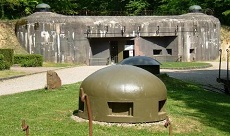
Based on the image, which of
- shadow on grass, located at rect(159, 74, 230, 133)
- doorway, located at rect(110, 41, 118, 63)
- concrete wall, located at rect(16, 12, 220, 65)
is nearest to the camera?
shadow on grass, located at rect(159, 74, 230, 133)

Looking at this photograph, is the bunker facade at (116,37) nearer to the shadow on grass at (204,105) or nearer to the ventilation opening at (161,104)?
the shadow on grass at (204,105)

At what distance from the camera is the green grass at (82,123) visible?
8711mm

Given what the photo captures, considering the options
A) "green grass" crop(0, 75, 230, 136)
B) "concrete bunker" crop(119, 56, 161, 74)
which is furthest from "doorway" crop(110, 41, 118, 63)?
"green grass" crop(0, 75, 230, 136)

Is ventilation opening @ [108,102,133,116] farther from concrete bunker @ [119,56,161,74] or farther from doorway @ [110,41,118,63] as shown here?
doorway @ [110,41,118,63]

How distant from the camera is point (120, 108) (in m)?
9.35

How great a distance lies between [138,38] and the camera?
1704 inches

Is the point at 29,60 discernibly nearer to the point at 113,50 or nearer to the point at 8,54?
the point at 8,54

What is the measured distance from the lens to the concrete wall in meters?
40.5

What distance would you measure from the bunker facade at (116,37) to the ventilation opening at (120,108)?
103 ft

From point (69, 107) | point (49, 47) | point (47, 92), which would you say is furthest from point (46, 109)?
point (49, 47)

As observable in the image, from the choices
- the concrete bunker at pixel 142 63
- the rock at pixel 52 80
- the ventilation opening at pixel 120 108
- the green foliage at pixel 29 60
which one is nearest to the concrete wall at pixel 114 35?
the green foliage at pixel 29 60

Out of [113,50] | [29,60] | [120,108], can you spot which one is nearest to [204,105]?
[120,108]

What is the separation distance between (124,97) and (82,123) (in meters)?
1.13

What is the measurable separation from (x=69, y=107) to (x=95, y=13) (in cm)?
4391
